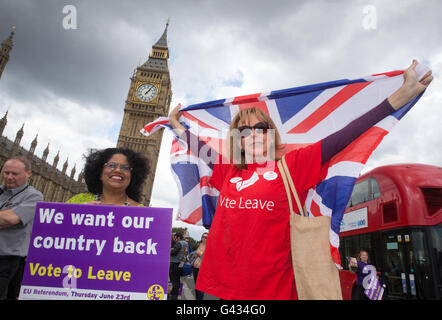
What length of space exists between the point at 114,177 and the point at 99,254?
103 cm

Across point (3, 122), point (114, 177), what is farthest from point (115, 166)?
point (3, 122)

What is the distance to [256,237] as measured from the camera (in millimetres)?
1620

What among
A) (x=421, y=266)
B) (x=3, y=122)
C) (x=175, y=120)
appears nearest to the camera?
(x=175, y=120)

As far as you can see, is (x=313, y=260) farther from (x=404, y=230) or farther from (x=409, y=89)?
(x=404, y=230)

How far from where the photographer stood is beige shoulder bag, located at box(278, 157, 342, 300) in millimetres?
1463

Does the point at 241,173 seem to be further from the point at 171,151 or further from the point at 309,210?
the point at 171,151

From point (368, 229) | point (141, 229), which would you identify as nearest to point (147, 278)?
point (141, 229)

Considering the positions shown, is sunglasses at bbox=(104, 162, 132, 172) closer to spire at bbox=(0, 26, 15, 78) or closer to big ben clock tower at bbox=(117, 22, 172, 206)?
big ben clock tower at bbox=(117, 22, 172, 206)

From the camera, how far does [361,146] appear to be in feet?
6.82

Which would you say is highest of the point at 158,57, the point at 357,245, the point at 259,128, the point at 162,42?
the point at 162,42

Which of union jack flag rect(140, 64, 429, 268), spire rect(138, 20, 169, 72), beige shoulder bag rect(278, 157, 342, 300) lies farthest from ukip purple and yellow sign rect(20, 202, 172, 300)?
spire rect(138, 20, 169, 72)

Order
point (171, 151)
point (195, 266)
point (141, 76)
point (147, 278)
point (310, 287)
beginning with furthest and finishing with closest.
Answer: point (141, 76), point (195, 266), point (171, 151), point (147, 278), point (310, 287)

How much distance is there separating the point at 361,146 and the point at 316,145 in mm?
482

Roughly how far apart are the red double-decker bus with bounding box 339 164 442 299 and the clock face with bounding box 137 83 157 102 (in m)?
52.3
